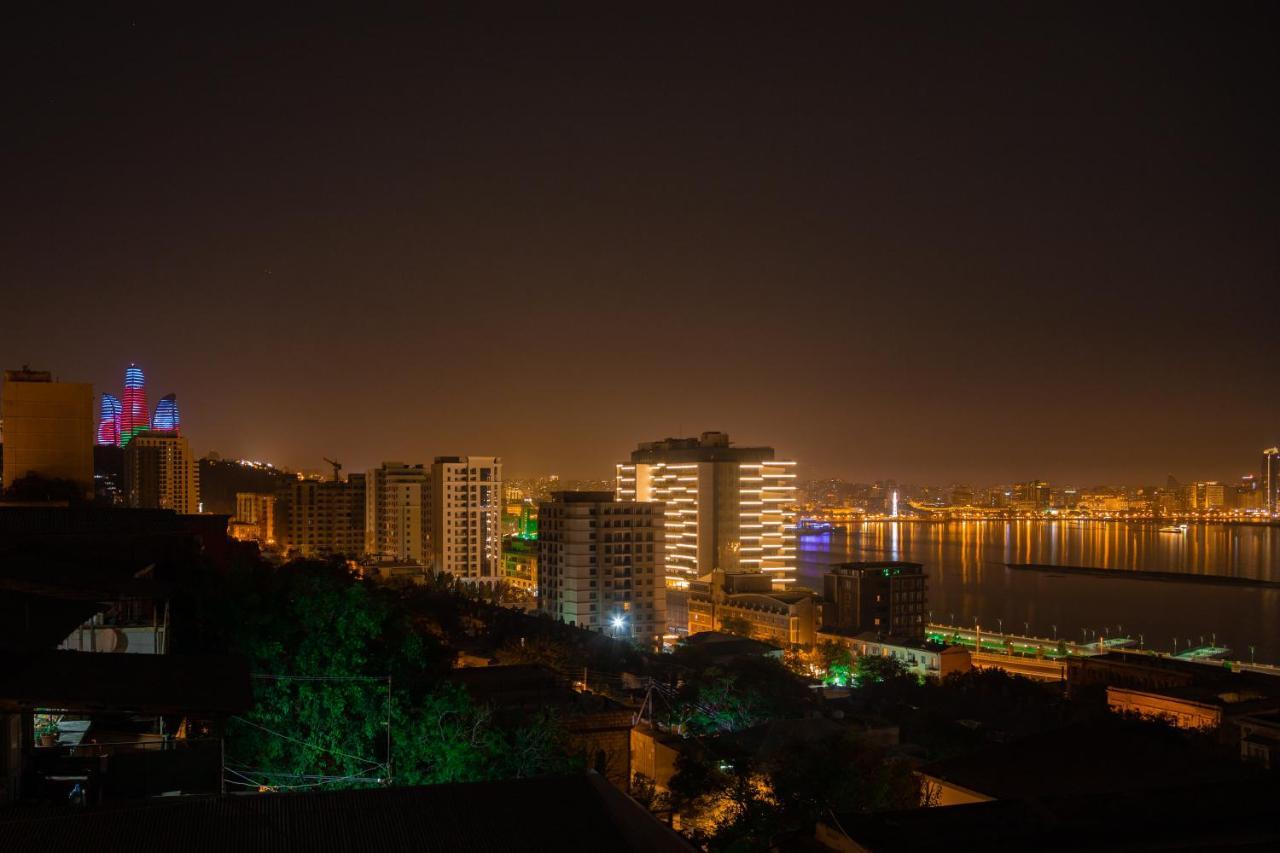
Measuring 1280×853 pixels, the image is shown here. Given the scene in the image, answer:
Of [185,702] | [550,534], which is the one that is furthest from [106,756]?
[550,534]

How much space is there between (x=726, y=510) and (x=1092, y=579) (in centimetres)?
1281

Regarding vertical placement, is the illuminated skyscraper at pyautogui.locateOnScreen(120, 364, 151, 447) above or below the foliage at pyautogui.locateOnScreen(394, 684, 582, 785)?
above

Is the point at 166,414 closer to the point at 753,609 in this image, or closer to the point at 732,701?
the point at 753,609

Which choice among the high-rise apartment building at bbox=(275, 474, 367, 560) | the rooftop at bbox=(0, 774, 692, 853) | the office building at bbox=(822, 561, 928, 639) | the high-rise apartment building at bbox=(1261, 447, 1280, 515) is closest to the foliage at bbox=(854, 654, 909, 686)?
the office building at bbox=(822, 561, 928, 639)

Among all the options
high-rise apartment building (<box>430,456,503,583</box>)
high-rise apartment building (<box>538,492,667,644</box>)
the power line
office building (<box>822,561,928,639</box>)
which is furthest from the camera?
high-rise apartment building (<box>430,456,503,583</box>)

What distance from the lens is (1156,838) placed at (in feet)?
8.05

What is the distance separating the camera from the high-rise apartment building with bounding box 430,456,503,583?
989 inches

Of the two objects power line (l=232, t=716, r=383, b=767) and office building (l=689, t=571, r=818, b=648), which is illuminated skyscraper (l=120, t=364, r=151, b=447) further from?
power line (l=232, t=716, r=383, b=767)

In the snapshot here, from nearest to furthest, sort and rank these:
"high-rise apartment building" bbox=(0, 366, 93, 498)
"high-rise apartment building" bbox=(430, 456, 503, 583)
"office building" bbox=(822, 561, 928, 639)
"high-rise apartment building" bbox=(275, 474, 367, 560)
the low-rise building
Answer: "high-rise apartment building" bbox=(0, 366, 93, 498) < the low-rise building < "office building" bbox=(822, 561, 928, 639) < "high-rise apartment building" bbox=(430, 456, 503, 583) < "high-rise apartment building" bbox=(275, 474, 367, 560)

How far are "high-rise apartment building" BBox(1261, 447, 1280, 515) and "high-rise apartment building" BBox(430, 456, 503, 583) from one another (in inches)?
2362

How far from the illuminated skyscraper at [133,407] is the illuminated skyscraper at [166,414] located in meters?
0.33

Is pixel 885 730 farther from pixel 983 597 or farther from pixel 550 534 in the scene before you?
pixel 983 597

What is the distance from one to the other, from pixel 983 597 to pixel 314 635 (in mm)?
25177

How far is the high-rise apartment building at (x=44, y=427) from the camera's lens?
9.53 meters
